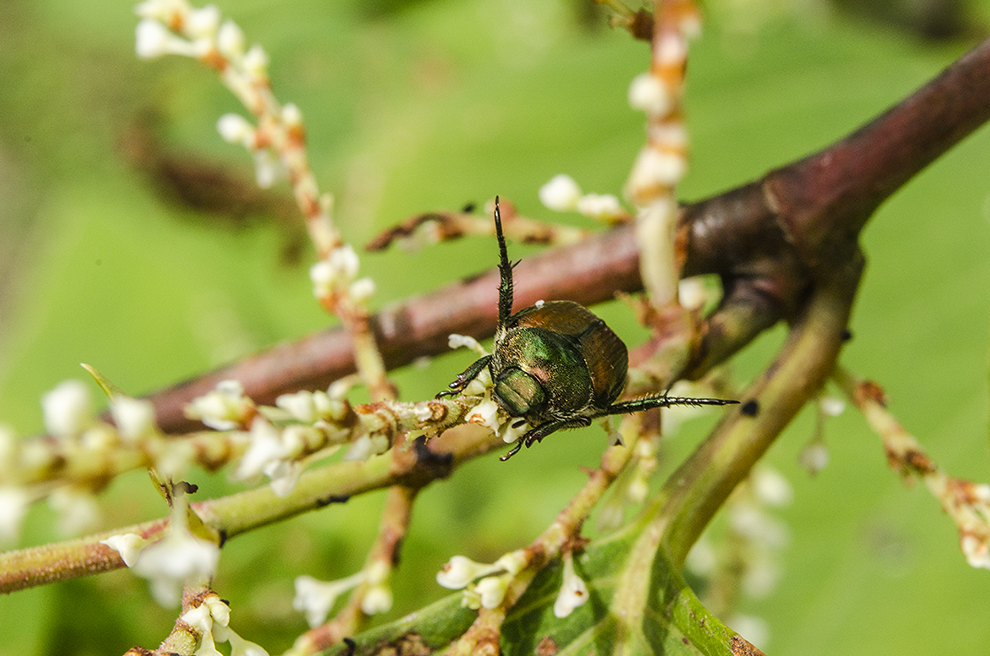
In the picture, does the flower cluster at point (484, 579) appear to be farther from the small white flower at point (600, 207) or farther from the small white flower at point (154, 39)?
the small white flower at point (154, 39)

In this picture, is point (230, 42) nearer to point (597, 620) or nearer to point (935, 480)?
point (597, 620)

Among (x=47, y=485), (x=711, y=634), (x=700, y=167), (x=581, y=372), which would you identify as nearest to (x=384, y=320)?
(x=581, y=372)

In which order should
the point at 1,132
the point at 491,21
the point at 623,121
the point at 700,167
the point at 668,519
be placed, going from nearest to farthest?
the point at 668,519
the point at 700,167
the point at 623,121
the point at 491,21
the point at 1,132

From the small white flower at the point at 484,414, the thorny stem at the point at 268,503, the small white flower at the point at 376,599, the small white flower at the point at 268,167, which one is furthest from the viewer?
the small white flower at the point at 268,167

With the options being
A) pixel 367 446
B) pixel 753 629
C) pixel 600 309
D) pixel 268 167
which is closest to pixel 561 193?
pixel 268 167

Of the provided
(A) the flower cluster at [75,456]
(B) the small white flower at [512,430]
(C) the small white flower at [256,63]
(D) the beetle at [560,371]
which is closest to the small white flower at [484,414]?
(B) the small white flower at [512,430]

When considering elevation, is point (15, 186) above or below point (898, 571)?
above

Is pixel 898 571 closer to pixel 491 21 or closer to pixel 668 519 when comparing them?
pixel 668 519

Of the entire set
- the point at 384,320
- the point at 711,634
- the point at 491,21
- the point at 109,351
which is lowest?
the point at 711,634
